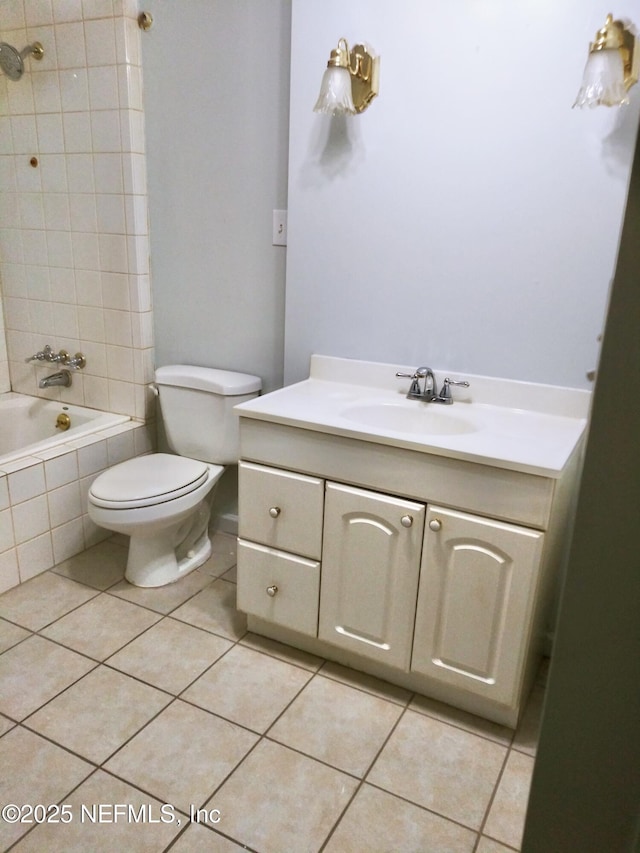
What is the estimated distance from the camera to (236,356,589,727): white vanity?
4.77ft

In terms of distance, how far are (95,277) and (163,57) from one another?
0.83 meters

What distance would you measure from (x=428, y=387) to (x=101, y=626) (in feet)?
4.16

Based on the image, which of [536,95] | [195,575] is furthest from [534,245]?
[195,575]

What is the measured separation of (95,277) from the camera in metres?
2.46

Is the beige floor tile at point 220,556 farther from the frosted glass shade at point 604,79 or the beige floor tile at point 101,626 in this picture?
the frosted glass shade at point 604,79

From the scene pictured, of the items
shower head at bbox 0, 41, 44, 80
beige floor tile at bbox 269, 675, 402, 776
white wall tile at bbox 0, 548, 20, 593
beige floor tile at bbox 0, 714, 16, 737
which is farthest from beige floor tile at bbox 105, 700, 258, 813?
shower head at bbox 0, 41, 44, 80

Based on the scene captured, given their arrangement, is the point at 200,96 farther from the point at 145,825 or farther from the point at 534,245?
the point at 145,825

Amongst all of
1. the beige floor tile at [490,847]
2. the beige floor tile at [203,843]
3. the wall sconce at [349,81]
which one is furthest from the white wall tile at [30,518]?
the beige floor tile at [490,847]

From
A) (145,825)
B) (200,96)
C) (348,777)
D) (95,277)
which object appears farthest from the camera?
(95,277)

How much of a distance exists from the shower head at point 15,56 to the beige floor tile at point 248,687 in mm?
2227

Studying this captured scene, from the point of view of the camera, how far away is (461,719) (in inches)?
64.9

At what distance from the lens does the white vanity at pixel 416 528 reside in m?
1.45

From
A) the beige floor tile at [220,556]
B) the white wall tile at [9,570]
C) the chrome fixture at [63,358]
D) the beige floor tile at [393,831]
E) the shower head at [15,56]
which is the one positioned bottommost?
the beige floor tile at [393,831]

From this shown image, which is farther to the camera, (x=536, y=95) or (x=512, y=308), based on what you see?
(x=512, y=308)
